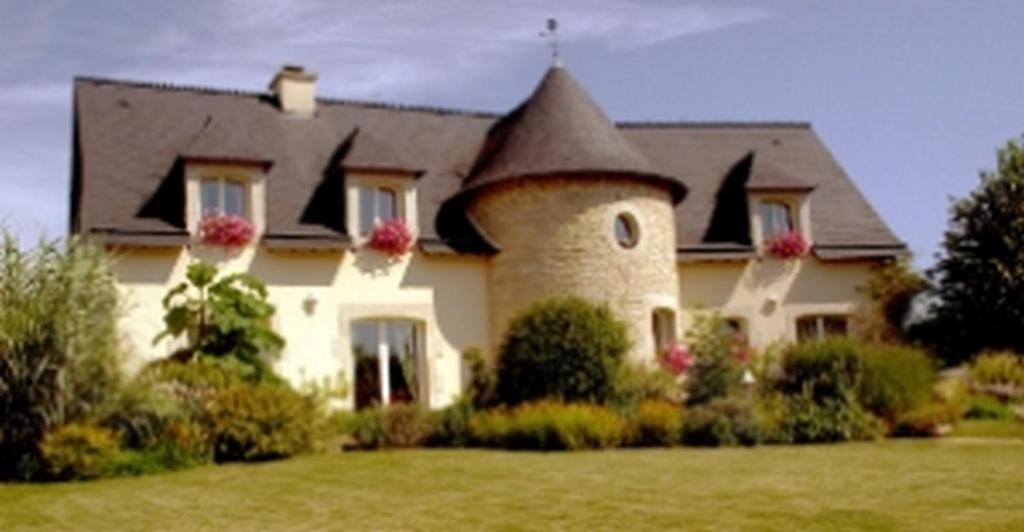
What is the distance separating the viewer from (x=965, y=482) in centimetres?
993

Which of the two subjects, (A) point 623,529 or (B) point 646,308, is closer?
(A) point 623,529

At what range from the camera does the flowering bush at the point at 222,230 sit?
61.1 ft

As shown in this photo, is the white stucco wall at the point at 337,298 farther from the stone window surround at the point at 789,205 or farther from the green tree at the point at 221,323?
the stone window surround at the point at 789,205

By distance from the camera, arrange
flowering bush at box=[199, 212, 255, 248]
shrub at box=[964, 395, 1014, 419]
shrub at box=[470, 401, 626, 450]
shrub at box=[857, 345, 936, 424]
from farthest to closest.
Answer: shrub at box=[964, 395, 1014, 419] → flowering bush at box=[199, 212, 255, 248] → shrub at box=[857, 345, 936, 424] → shrub at box=[470, 401, 626, 450]

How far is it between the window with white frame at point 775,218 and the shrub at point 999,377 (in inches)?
179

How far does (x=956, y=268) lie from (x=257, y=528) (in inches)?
715

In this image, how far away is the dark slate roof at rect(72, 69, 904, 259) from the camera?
19125 millimetres

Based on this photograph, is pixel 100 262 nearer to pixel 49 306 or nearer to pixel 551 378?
pixel 49 306

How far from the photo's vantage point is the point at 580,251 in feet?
64.8

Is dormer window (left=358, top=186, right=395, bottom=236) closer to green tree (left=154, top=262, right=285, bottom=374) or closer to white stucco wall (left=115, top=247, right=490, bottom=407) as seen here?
white stucco wall (left=115, top=247, right=490, bottom=407)

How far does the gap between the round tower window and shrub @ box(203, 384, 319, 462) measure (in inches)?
307

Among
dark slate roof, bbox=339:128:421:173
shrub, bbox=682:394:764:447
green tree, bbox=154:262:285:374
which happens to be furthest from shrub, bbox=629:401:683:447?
dark slate roof, bbox=339:128:421:173

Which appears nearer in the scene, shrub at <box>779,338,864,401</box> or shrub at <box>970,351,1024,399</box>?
shrub at <box>779,338,864,401</box>

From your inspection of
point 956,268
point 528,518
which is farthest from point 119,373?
point 956,268
